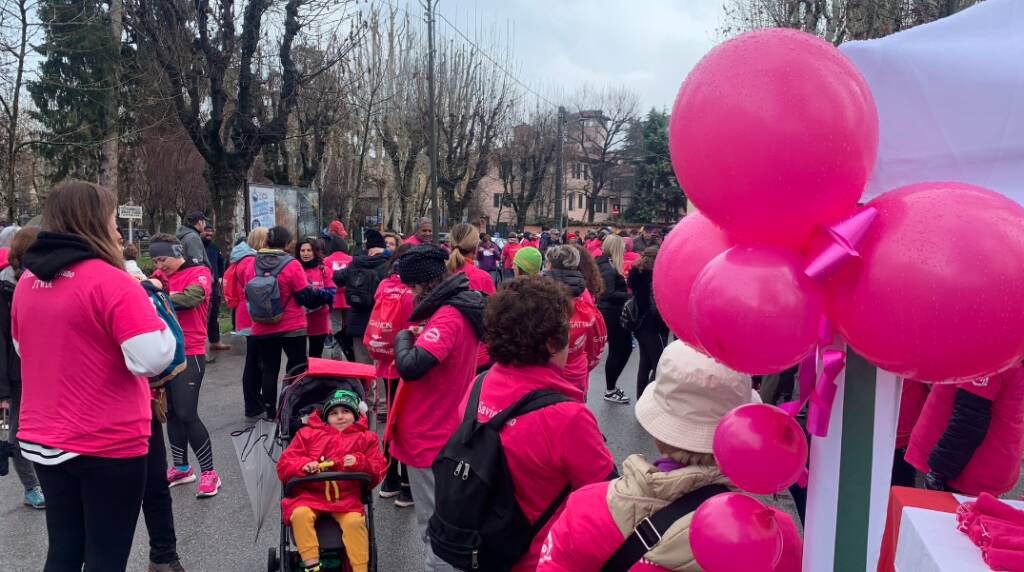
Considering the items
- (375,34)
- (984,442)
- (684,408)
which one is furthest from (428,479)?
(375,34)

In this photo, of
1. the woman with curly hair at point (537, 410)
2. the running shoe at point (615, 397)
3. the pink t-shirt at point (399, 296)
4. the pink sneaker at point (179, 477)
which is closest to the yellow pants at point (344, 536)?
the pink t-shirt at point (399, 296)

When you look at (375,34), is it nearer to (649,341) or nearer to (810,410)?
(649,341)

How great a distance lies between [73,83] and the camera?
16438 millimetres

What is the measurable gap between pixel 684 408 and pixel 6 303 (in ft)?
13.8

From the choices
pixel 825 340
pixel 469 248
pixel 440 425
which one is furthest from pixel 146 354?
pixel 469 248

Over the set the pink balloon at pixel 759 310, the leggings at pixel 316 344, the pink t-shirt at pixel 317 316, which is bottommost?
the leggings at pixel 316 344

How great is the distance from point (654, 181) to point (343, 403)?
148 feet

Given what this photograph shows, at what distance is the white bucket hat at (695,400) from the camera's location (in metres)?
1.47

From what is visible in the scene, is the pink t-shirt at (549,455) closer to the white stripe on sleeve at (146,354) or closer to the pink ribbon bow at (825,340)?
the pink ribbon bow at (825,340)

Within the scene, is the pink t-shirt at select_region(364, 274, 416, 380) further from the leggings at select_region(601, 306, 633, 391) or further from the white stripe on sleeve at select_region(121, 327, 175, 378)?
the leggings at select_region(601, 306, 633, 391)

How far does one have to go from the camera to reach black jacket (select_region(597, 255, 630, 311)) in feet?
22.6

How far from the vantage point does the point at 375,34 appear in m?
23.7

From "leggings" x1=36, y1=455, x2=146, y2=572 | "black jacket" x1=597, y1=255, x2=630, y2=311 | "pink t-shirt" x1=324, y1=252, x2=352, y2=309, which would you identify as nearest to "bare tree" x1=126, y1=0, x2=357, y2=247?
"pink t-shirt" x1=324, y1=252, x2=352, y2=309

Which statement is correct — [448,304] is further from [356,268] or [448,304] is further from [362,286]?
[356,268]
